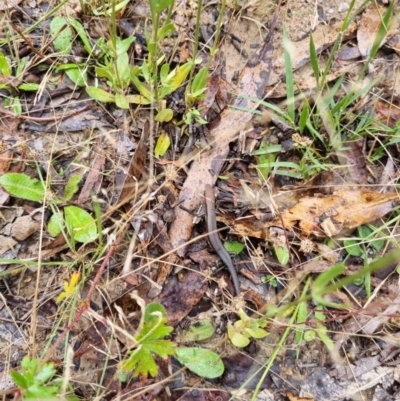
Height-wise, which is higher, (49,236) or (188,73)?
(188,73)

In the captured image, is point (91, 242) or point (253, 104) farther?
point (253, 104)

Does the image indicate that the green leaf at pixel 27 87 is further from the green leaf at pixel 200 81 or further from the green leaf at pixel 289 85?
the green leaf at pixel 289 85

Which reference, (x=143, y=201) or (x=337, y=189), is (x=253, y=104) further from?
(x=143, y=201)

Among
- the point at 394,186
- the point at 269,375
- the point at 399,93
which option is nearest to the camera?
the point at 269,375

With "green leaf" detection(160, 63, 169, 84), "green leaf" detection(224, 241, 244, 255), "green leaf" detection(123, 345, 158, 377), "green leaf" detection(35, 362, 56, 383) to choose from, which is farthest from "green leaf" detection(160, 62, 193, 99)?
"green leaf" detection(35, 362, 56, 383)

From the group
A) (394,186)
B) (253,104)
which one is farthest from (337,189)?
(253,104)

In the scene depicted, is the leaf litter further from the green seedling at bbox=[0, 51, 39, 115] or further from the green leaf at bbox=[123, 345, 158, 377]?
the green leaf at bbox=[123, 345, 158, 377]

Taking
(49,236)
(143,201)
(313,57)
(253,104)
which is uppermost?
(313,57)

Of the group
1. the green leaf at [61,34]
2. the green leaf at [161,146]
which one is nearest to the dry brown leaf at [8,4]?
the green leaf at [61,34]
